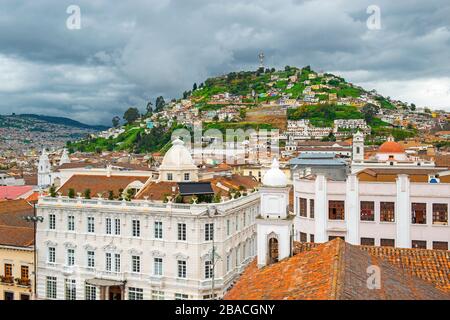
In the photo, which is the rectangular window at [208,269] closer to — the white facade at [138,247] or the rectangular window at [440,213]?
the white facade at [138,247]

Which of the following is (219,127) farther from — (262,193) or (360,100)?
(262,193)

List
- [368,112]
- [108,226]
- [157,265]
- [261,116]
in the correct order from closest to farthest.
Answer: [157,265], [108,226], [368,112], [261,116]

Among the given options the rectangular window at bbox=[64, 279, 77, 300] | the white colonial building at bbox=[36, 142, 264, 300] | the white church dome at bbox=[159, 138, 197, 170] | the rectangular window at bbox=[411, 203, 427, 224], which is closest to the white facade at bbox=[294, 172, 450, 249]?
the rectangular window at bbox=[411, 203, 427, 224]

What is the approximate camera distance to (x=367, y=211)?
29.5 meters

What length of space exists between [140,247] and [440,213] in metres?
21.2

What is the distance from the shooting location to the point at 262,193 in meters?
20.3

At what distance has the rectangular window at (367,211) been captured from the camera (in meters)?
29.4

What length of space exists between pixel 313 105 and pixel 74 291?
143766 mm

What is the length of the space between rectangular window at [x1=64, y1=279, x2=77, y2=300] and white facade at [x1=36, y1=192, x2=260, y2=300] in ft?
0.26

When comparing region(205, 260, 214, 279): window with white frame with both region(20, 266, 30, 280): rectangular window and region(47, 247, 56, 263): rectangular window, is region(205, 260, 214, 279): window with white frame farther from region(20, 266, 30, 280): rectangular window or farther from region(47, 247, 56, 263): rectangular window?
region(20, 266, 30, 280): rectangular window

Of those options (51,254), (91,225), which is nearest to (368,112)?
(91,225)

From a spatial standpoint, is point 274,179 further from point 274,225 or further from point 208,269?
point 208,269

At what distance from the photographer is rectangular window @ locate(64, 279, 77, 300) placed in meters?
41.4

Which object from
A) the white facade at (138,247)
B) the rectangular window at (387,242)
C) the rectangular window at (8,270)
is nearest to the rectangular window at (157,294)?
the white facade at (138,247)
